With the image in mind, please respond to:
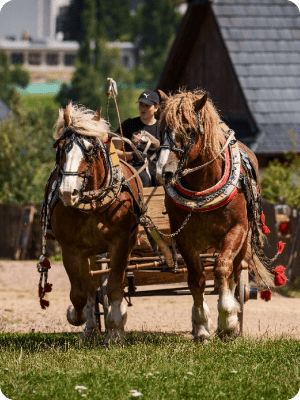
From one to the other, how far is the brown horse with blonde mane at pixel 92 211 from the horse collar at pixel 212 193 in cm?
51

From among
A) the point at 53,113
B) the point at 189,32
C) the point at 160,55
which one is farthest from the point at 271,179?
the point at 160,55

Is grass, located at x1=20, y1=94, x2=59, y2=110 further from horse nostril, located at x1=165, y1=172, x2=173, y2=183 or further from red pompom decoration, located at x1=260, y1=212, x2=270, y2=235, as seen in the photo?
horse nostril, located at x1=165, y1=172, x2=173, y2=183

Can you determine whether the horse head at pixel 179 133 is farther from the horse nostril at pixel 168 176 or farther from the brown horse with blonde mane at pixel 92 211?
the brown horse with blonde mane at pixel 92 211

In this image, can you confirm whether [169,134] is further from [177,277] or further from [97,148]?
[177,277]

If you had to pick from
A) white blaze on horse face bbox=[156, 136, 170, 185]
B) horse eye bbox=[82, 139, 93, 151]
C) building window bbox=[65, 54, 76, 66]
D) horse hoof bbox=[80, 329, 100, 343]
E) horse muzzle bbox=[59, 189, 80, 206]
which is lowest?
horse hoof bbox=[80, 329, 100, 343]

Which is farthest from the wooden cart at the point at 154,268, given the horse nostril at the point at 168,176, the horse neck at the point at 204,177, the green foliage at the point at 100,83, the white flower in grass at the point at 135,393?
the green foliage at the point at 100,83

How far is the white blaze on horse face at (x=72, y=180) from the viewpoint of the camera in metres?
5.91

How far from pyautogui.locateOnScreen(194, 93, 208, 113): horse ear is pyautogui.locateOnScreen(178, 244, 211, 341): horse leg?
4.02 ft

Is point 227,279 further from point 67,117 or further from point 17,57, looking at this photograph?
point 17,57

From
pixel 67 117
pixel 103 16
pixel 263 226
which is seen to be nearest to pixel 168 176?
pixel 67 117

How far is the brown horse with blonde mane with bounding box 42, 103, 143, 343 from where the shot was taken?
6.33 m

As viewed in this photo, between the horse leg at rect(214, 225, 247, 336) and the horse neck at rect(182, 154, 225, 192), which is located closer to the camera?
the horse leg at rect(214, 225, 247, 336)

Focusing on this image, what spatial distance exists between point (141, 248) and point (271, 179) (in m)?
8.08

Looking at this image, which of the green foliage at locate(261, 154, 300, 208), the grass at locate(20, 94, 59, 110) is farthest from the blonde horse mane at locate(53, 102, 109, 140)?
the grass at locate(20, 94, 59, 110)
